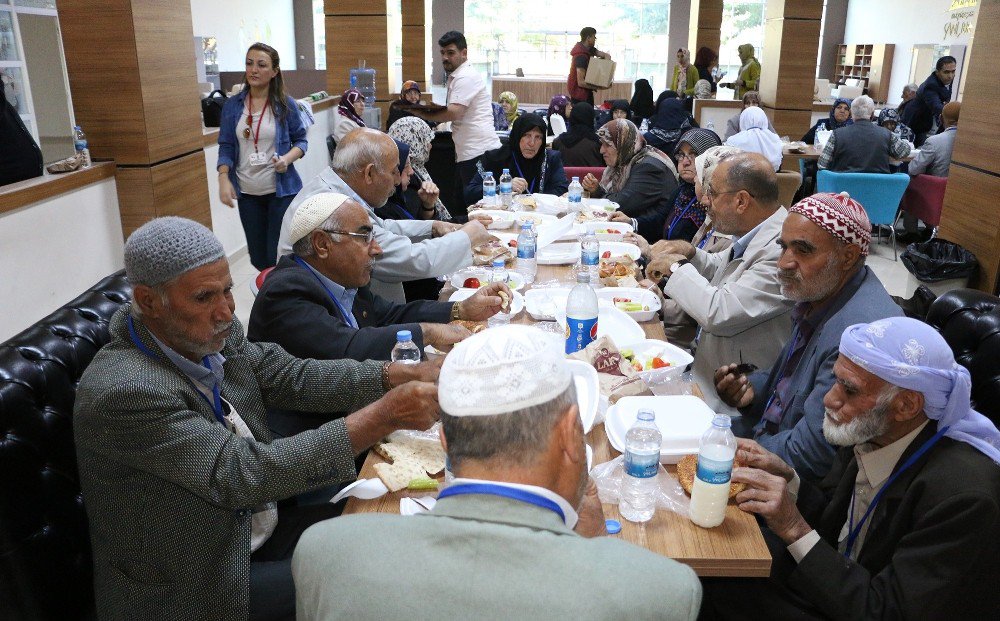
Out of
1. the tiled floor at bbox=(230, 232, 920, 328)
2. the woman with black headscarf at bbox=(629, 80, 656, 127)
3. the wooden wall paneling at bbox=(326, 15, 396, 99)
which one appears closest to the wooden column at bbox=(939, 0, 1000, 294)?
the tiled floor at bbox=(230, 232, 920, 328)

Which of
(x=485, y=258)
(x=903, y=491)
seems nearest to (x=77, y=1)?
(x=485, y=258)

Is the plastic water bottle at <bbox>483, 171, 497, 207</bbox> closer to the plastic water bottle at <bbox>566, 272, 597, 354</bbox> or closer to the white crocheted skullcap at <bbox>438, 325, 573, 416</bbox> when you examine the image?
the plastic water bottle at <bbox>566, 272, 597, 354</bbox>

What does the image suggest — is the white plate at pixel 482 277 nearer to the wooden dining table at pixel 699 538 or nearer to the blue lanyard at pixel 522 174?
the wooden dining table at pixel 699 538

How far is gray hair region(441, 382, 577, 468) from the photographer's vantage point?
3.41ft

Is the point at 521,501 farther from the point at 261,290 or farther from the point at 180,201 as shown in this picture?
the point at 180,201

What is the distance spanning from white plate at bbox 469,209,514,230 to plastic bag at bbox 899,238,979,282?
6.98 feet

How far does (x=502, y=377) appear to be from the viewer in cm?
105

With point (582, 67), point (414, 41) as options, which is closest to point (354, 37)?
point (582, 67)

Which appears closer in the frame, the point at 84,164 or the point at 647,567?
the point at 647,567

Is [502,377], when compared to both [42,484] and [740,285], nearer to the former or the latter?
[42,484]

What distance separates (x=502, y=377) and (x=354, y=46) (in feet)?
29.0

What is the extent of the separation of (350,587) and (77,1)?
161 inches

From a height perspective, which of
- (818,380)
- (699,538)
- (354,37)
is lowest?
(699,538)

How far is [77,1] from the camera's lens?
392 cm
